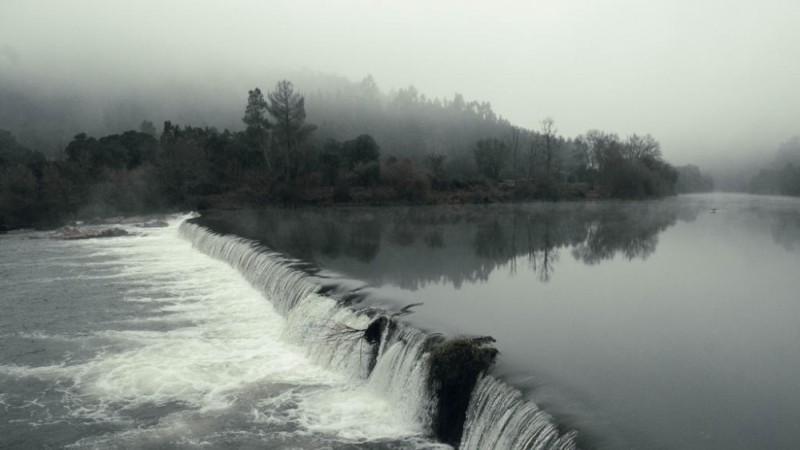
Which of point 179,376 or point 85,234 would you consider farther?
point 85,234

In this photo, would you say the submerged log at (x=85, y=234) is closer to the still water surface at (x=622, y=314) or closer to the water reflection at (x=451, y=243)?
the water reflection at (x=451, y=243)

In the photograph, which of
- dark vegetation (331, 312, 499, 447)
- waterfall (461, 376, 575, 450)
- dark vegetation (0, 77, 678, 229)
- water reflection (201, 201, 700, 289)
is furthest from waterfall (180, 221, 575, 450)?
dark vegetation (0, 77, 678, 229)

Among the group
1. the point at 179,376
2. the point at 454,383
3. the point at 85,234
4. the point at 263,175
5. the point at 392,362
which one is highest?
the point at 263,175

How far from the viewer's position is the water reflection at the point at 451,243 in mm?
18078

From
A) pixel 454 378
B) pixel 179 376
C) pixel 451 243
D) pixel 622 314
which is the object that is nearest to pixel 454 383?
pixel 454 378

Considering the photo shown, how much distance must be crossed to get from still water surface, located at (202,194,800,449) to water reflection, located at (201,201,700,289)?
113 mm

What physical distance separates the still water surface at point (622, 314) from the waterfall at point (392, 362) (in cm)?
36

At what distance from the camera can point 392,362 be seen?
986 centimetres

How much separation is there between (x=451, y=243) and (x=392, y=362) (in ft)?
50.9

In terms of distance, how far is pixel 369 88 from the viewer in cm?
17275

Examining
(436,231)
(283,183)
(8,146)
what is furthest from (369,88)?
(436,231)

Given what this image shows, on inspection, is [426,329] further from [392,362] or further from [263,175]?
[263,175]

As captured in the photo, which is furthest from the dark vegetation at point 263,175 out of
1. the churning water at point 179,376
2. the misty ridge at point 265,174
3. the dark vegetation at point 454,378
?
the dark vegetation at point 454,378

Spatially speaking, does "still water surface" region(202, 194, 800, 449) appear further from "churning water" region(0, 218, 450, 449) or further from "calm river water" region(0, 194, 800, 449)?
"churning water" region(0, 218, 450, 449)
